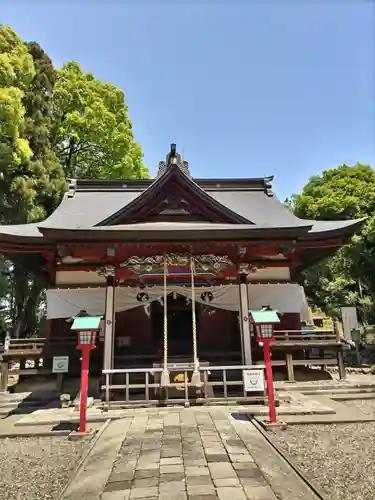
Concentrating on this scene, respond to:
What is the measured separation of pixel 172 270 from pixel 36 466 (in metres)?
5.97

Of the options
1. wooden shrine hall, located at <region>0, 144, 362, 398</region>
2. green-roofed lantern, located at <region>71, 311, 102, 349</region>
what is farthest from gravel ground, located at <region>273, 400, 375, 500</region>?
green-roofed lantern, located at <region>71, 311, 102, 349</region>

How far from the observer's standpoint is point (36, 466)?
4840 millimetres

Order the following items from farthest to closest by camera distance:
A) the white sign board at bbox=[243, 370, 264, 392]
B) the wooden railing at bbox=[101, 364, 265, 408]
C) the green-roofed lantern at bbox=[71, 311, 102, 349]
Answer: the wooden railing at bbox=[101, 364, 265, 408] → the white sign board at bbox=[243, 370, 264, 392] → the green-roofed lantern at bbox=[71, 311, 102, 349]

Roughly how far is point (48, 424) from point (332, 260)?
1902 centimetres

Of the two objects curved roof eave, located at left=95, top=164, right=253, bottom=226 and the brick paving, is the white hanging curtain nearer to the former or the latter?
curved roof eave, located at left=95, top=164, right=253, bottom=226

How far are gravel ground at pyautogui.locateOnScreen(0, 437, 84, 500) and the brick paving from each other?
2.40 ft

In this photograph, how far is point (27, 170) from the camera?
58.5ft

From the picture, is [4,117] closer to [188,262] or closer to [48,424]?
[188,262]

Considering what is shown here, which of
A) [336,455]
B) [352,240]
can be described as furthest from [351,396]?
[352,240]

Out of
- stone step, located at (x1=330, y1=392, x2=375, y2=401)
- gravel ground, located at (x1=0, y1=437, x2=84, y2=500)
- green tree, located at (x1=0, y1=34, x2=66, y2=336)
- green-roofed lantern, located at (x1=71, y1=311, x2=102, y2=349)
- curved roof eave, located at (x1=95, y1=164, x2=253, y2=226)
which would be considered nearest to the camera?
gravel ground, located at (x1=0, y1=437, x2=84, y2=500)

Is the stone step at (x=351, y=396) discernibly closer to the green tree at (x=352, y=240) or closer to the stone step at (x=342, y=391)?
the stone step at (x=342, y=391)

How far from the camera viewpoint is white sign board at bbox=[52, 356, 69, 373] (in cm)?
919

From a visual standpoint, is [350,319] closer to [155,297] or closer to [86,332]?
[155,297]

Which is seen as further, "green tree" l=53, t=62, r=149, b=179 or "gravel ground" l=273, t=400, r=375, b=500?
"green tree" l=53, t=62, r=149, b=179
